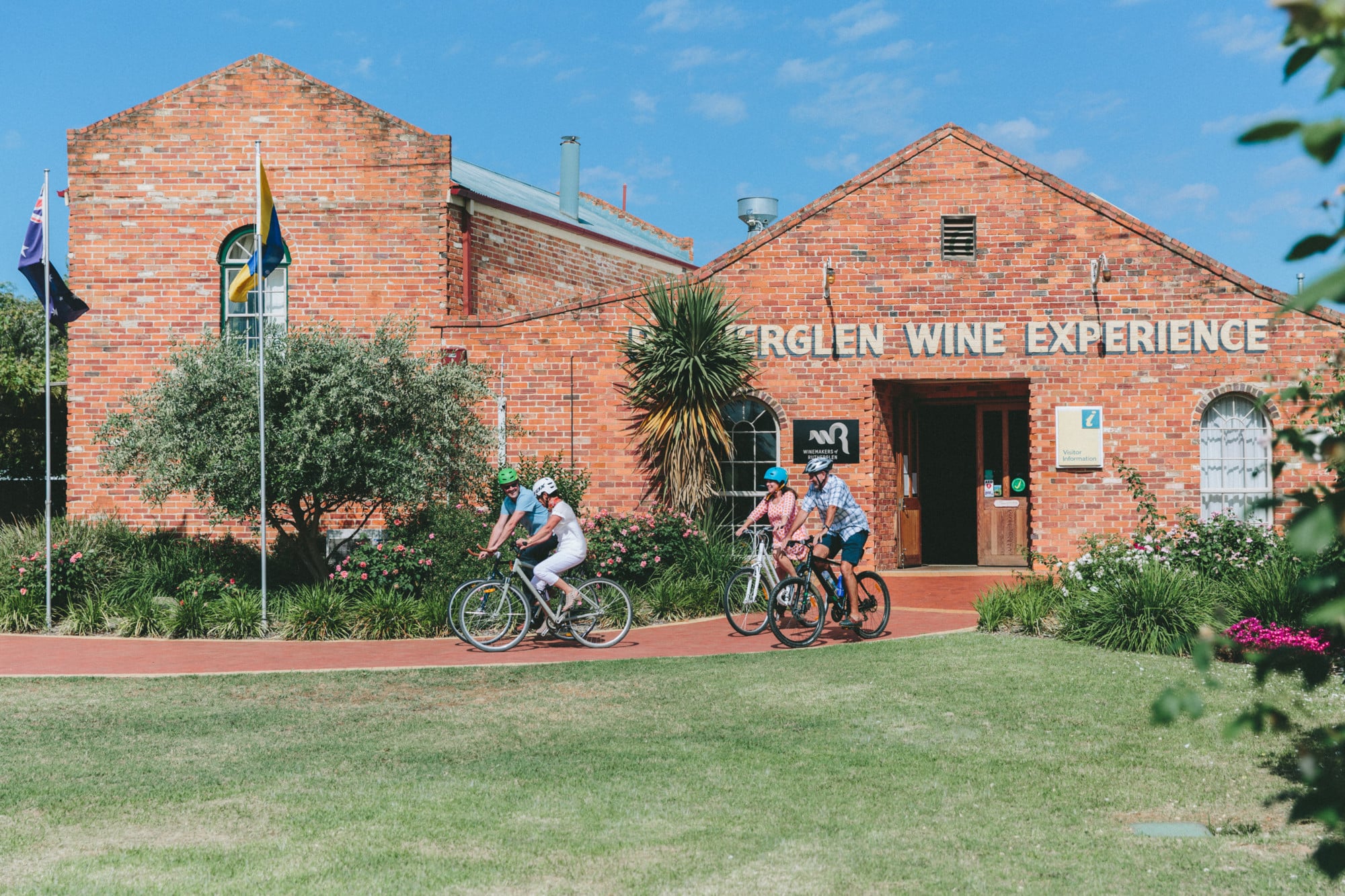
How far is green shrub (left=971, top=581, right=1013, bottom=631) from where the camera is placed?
12242 mm

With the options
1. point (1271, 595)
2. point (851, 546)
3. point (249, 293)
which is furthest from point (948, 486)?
point (249, 293)

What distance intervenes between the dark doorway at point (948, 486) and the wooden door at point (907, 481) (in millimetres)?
286

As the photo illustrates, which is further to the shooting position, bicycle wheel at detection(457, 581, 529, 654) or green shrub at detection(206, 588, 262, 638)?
green shrub at detection(206, 588, 262, 638)

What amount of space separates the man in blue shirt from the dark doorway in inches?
340

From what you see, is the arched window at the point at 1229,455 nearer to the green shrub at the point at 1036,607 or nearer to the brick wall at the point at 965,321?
the brick wall at the point at 965,321

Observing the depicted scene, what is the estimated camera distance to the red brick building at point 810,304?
15891mm

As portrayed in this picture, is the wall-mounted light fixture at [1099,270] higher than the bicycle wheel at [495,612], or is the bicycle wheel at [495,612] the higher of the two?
the wall-mounted light fixture at [1099,270]

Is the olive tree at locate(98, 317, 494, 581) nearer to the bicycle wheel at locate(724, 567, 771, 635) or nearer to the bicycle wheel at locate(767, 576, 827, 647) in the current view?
the bicycle wheel at locate(724, 567, 771, 635)

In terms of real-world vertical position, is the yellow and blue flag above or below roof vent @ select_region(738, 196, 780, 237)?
below

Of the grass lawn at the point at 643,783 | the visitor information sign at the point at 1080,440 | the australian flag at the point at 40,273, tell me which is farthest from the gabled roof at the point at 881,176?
the grass lawn at the point at 643,783

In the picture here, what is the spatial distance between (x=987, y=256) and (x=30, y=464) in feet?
60.0

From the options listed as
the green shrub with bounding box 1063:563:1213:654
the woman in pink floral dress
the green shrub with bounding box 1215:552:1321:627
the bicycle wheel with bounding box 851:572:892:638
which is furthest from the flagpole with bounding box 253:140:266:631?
the green shrub with bounding box 1215:552:1321:627

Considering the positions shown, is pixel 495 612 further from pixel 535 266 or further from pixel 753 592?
pixel 535 266

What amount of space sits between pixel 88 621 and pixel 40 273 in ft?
13.5
